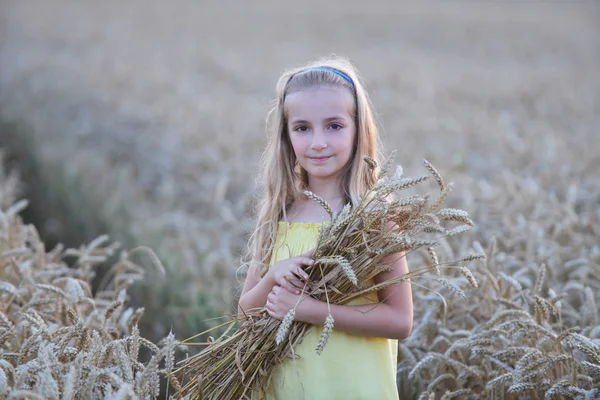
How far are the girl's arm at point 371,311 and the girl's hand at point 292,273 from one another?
3cm

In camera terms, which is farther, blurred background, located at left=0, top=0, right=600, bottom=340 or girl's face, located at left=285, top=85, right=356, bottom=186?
blurred background, located at left=0, top=0, right=600, bottom=340

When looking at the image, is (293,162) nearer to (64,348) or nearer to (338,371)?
(338,371)

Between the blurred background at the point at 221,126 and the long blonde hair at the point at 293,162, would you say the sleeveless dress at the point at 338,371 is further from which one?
the blurred background at the point at 221,126

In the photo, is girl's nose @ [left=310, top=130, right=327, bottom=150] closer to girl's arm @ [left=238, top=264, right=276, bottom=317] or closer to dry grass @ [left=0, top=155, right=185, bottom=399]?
girl's arm @ [left=238, top=264, right=276, bottom=317]

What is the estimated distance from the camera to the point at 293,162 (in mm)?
2861

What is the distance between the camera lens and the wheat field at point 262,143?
9.97 ft

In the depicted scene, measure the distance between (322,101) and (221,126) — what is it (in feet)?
16.8

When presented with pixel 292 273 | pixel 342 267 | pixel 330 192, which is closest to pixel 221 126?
pixel 330 192

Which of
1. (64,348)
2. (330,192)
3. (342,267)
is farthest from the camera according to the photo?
(330,192)

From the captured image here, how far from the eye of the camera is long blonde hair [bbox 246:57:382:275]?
8.63 feet

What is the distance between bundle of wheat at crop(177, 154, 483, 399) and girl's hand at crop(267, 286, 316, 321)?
0.14 feet

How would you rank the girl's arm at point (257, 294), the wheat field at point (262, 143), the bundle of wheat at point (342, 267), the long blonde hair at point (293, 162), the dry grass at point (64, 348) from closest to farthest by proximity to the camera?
the dry grass at point (64, 348) < the bundle of wheat at point (342, 267) < the girl's arm at point (257, 294) < the long blonde hair at point (293, 162) < the wheat field at point (262, 143)

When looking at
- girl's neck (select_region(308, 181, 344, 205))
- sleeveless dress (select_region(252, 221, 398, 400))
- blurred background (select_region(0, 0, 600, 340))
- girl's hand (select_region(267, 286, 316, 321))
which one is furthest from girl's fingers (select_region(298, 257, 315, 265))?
blurred background (select_region(0, 0, 600, 340))

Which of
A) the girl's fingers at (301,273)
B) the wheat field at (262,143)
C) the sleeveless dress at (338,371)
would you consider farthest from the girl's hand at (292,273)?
the wheat field at (262,143)
